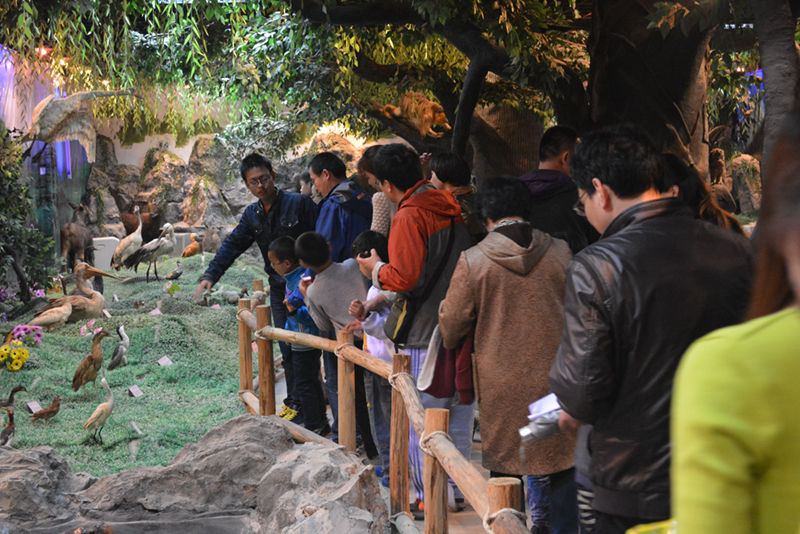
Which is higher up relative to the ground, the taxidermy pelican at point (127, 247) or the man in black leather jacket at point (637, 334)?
the man in black leather jacket at point (637, 334)

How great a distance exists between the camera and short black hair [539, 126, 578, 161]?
118 inches

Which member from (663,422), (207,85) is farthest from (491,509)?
(207,85)

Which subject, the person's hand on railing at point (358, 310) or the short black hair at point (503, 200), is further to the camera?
the person's hand on railing at point (358, 310)

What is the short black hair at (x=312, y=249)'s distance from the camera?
11.8 ft

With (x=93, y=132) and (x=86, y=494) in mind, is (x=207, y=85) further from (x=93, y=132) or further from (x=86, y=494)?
(x=93, y=132)

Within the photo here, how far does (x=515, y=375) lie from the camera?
2.23 m

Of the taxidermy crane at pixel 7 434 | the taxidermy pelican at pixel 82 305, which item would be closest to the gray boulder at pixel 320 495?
the taxidermy crane at pixel 7 434

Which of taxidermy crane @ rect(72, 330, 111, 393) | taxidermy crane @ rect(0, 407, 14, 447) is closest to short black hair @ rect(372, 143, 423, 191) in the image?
taxidermy crane @ rect(0, 407, 14, 447)

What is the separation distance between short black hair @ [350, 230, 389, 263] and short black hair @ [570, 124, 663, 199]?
156cm

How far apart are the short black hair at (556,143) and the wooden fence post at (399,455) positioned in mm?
1138

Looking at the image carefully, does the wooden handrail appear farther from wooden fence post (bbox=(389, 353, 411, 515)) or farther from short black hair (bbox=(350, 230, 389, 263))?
short black hair (bbox=(350, 230, 389, 263))

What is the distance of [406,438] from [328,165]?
2.03 m

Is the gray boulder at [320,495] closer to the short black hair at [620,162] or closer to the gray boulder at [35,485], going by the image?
the gray boulder at [35,485]

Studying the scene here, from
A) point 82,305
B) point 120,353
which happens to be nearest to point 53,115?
point 82,305
